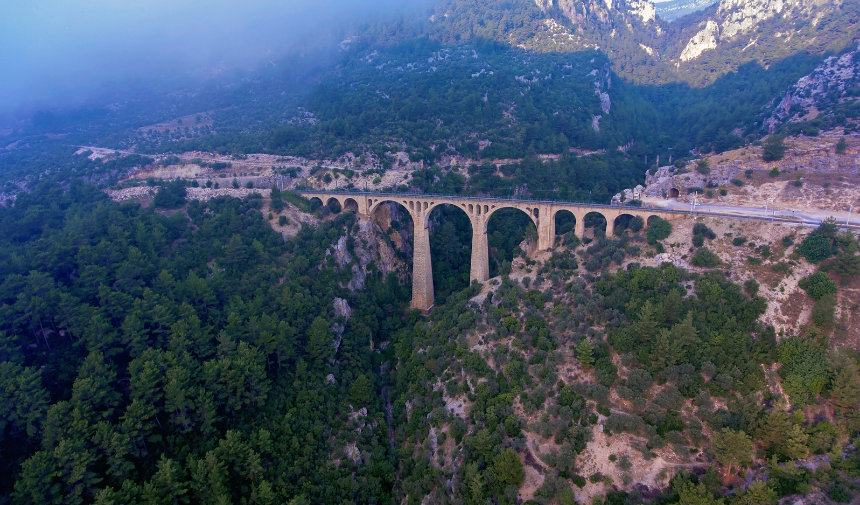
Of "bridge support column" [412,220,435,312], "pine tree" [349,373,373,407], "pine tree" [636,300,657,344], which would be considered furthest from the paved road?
"pine tree" [349,373,373,407]

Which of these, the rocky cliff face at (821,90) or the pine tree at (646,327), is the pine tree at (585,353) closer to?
the pine tree at (646,327)

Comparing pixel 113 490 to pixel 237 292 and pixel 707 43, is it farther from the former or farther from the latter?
pixel 707 43

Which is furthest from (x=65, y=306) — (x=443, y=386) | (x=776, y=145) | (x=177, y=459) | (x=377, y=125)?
(x=776, y=145)

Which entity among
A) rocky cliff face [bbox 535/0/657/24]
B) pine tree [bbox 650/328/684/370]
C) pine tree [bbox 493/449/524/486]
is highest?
rocky cliff face [bbox 535/0/657/24]

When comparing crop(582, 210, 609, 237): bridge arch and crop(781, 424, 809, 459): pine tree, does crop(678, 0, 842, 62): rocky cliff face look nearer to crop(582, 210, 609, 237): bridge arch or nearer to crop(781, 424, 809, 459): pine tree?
crop(582, 210, 609, 237): bridge arch

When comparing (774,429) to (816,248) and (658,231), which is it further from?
(658,231)

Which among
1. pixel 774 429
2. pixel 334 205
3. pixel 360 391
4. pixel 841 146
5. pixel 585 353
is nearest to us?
pixel 774 429

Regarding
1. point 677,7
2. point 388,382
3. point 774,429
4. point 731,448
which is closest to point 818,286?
point 774,429
